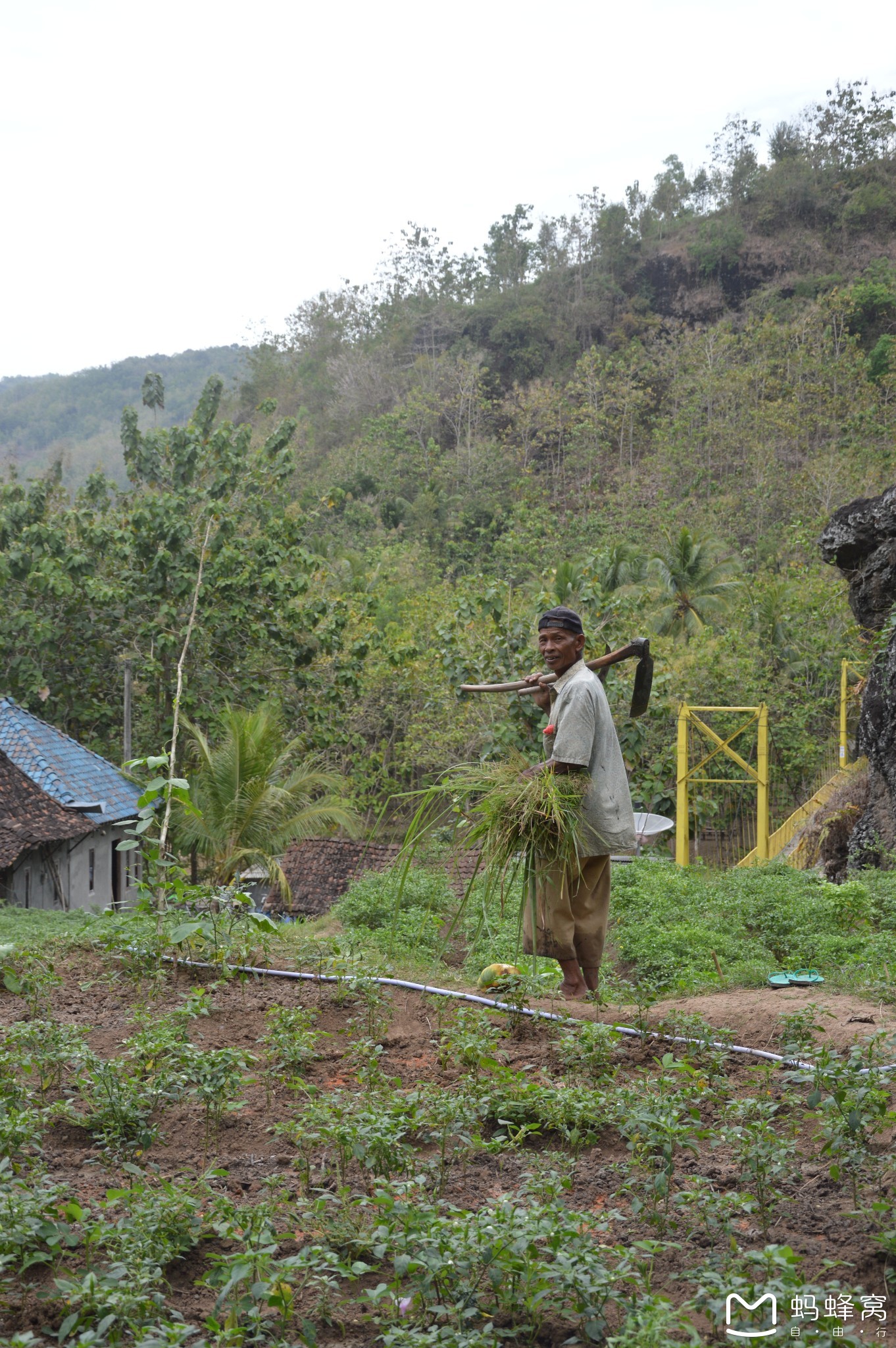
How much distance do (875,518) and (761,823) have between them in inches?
188

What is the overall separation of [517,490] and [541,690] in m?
36.4

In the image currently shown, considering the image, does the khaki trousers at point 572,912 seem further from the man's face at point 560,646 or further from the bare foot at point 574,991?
the man's face at point 560,646

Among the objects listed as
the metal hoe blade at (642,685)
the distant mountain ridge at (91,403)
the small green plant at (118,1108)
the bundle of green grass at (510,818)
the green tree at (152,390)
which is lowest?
the small green plant at (118,1108)

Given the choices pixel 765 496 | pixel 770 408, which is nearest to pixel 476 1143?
pixel 765 496

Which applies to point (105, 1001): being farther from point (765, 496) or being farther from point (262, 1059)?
point (765, 496)

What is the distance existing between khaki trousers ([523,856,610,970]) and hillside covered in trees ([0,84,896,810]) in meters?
8.22

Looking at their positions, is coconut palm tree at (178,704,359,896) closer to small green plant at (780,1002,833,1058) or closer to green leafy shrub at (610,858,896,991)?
green leafy shrub at (610,858,896,991)

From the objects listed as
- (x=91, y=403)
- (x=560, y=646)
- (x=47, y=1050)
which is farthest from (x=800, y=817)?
(x=91, y=403)

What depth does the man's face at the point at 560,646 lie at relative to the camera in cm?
473

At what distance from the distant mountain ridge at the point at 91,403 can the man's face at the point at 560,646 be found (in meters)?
59.7

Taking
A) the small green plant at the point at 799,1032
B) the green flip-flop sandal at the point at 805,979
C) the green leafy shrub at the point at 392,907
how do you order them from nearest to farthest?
the small green plant at the point at 799,1032 → the green flip-flop sandal at the point at 805,979 → the green leafy shrub at the point at 392,907

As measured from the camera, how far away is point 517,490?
40719 mm

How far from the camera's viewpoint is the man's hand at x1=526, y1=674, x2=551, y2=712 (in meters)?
4.90

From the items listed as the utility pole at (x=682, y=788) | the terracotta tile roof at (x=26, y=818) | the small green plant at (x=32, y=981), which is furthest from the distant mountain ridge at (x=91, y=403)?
the small green plant at (x=32, y=981)
